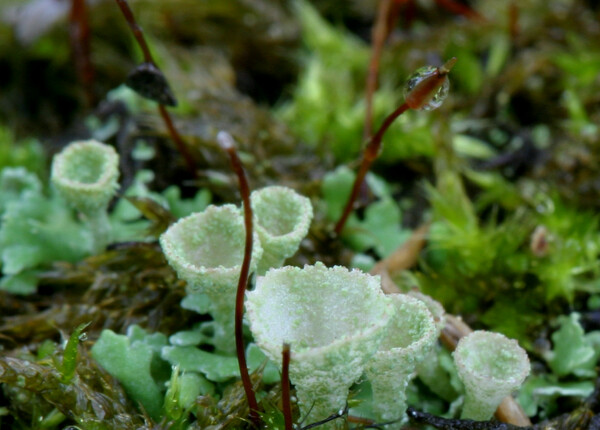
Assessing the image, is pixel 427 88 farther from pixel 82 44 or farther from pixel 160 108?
pixel 82 44

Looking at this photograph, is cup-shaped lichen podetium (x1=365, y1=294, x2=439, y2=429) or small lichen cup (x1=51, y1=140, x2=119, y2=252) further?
small lichen cup (x1=51, y1=140, x2=119, y2=252)

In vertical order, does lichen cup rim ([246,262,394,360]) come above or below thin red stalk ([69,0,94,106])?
above

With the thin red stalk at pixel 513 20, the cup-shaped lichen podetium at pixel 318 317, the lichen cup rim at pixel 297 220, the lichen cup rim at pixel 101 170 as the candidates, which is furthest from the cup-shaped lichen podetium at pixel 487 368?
the thin red stalk at pixel 513 20

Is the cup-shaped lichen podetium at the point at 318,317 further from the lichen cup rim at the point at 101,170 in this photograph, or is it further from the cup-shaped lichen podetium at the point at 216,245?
the lichen cup rim at the point at 101,170

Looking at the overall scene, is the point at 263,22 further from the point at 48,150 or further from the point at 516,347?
the point at 516,347

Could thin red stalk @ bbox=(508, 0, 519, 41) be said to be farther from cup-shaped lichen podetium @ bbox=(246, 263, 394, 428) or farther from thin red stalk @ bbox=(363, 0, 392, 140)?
cup-shaped lichen podetium @ bbox=(246, 263, 394, 428)

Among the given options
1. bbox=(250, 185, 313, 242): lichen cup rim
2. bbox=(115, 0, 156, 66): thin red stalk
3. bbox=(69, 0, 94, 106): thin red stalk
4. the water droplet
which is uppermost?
the water droplet

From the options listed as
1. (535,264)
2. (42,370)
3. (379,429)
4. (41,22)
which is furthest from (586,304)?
(41,22)

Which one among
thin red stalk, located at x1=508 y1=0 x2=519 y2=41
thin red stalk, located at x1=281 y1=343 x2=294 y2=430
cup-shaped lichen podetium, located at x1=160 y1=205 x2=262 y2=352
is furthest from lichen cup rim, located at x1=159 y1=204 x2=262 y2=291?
thin red stalk, located at x1=508 y1=0 x2=519 y2=41
